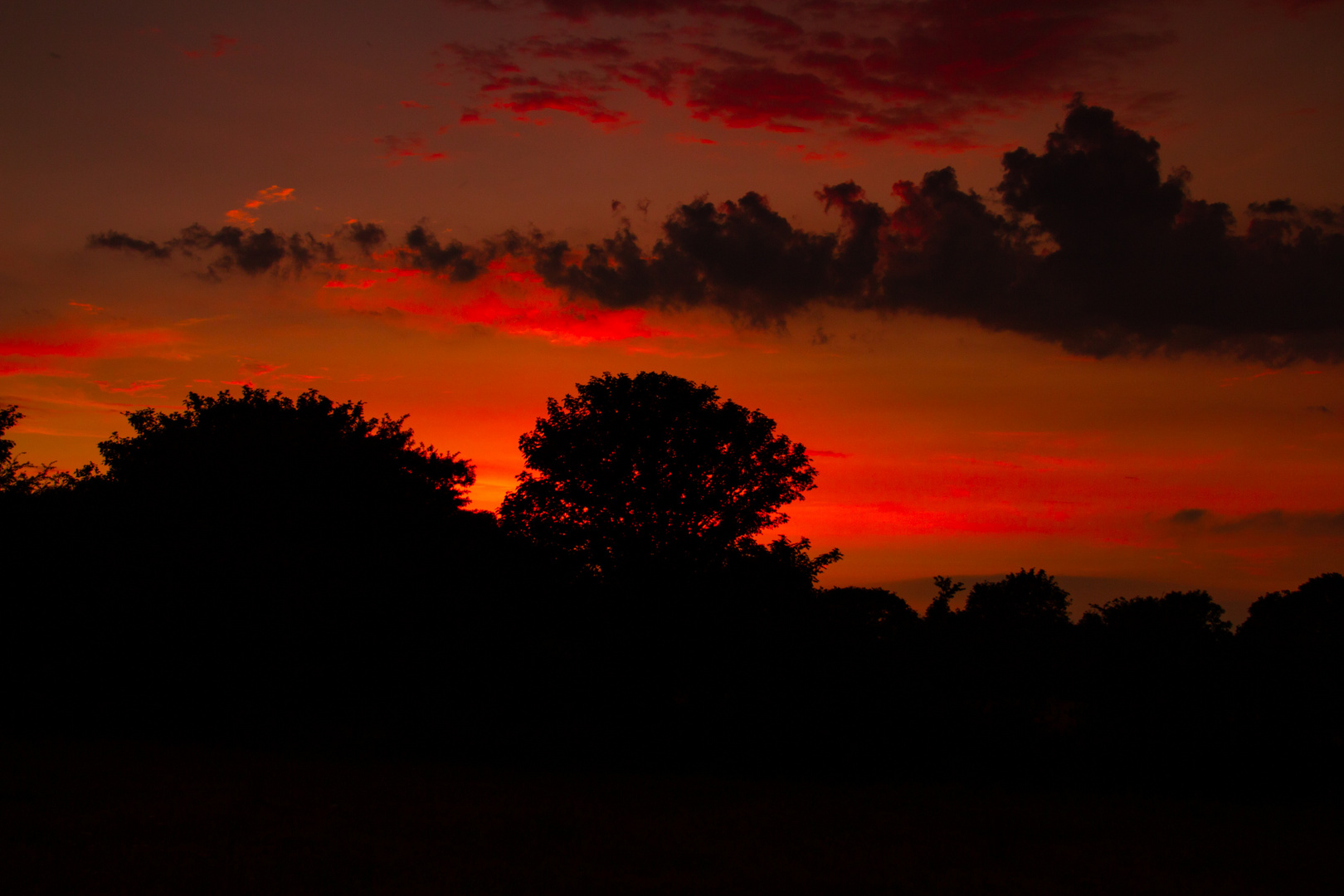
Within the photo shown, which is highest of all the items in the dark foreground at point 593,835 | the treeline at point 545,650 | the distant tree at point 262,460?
the distant tree at point 262,460

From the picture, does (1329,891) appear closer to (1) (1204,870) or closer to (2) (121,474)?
(1) (1204,870)

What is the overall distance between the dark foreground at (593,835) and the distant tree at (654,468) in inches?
766

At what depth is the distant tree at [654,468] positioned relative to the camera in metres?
41.0

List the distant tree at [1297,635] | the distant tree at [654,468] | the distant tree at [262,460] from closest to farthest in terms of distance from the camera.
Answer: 1. the distant tree at [1297,635]
2. the distant tree at [262,460]
3. the distant tree at [654,468]

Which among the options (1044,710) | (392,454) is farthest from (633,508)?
(1044,710)

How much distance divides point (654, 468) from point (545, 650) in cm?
1624

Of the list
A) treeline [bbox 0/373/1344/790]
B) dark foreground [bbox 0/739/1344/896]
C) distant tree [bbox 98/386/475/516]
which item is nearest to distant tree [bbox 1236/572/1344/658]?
treeline [bbox 0/373/1344/790]

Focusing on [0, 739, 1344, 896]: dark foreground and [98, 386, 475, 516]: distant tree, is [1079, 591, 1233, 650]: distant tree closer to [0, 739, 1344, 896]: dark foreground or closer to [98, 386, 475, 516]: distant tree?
[0, 739, 1344, 896]: dark foreground

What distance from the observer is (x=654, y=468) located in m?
41.2

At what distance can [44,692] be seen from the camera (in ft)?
90.6

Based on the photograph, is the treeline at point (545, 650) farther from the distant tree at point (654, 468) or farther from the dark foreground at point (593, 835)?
the distant tree at point (654, 468)

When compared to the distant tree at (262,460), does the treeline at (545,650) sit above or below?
below

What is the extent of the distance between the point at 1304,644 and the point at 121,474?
35.9 meters

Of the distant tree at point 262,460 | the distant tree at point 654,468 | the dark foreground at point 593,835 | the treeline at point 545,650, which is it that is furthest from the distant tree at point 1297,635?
the distant tree at point 262,460
